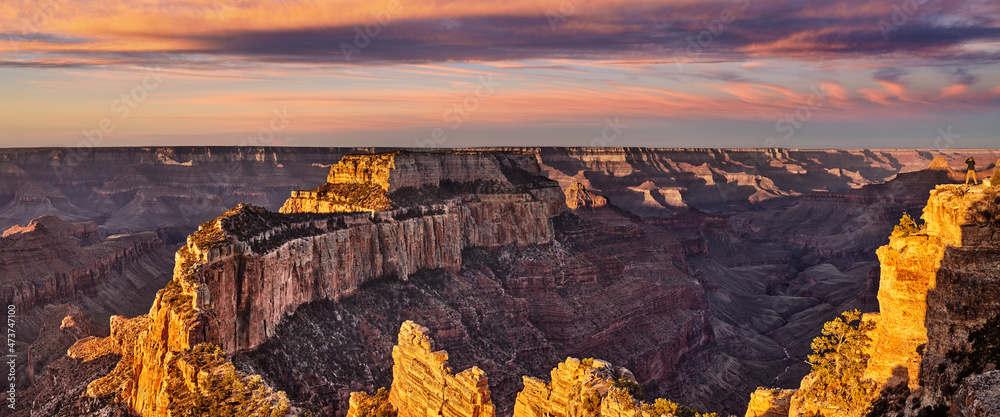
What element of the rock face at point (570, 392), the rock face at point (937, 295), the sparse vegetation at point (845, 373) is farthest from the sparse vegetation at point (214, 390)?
the rock face at point (937, 295)

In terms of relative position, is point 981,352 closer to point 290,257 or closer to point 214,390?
point 214,390

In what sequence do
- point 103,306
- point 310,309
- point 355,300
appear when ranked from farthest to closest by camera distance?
point 103,306 → point 355,300 → point 310,309

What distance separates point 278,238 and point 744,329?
80.9 m

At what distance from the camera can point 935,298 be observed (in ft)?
86.7

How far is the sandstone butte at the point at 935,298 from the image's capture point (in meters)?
24.4

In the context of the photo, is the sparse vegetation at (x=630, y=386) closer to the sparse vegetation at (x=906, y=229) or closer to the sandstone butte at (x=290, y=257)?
the sparse vegetation at (x=906, y=229)

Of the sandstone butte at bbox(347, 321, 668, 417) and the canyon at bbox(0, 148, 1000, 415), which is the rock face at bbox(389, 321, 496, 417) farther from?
the canyon at bbox(0, 148, 1000, 415)

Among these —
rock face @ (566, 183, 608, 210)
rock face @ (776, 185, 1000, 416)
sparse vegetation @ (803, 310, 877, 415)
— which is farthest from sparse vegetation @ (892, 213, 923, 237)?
rock face @ (566, 183, 608, 210)

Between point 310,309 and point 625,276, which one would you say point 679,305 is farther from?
point 310,309

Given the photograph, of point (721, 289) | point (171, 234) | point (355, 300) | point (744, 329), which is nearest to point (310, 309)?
point (355, 300)

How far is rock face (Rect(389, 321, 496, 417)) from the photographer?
36.7 meters

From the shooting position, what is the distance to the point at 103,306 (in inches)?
4050

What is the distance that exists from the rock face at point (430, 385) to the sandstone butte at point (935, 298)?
16.1 m

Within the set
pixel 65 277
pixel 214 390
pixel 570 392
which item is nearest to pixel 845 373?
pixel 570 392
